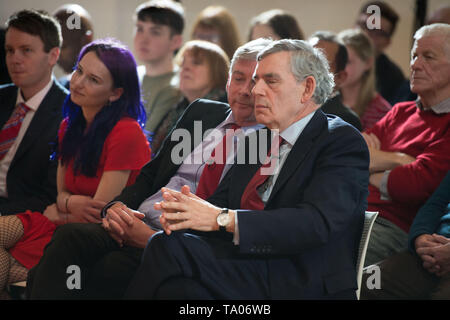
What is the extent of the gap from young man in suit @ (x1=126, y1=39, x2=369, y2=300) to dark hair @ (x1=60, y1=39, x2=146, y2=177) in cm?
90

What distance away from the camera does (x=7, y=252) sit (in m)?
2.53

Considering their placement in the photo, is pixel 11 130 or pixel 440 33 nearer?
pixel 440 33

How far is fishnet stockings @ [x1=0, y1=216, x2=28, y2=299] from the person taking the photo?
8.14 ft

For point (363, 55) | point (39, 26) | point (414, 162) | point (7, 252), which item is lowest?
point (7, 252)

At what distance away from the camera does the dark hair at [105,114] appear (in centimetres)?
270

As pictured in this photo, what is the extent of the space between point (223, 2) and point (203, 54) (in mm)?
2505

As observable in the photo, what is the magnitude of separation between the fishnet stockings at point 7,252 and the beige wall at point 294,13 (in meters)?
3.21

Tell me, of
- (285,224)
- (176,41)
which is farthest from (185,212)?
(176,41)

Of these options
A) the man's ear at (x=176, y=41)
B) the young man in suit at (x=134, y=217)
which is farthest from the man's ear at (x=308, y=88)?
the man's ear at (x=176, y=41)

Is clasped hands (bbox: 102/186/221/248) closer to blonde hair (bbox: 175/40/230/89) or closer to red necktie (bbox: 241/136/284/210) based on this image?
red necktie (bbox: 241/136/284/210)

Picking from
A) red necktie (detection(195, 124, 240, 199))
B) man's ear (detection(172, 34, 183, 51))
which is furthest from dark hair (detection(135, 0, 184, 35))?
red necktie (detection(195, 124, 240, 199))

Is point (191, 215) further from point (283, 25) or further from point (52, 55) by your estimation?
point (283, 25)

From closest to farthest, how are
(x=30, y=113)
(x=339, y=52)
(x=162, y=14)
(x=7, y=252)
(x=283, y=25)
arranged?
(x=7, y=252)
(x=30, y=113)
(x=339, y=52)
(x=283, y=25)
(x=162, y=14)

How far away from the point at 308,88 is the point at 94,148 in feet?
3.70
